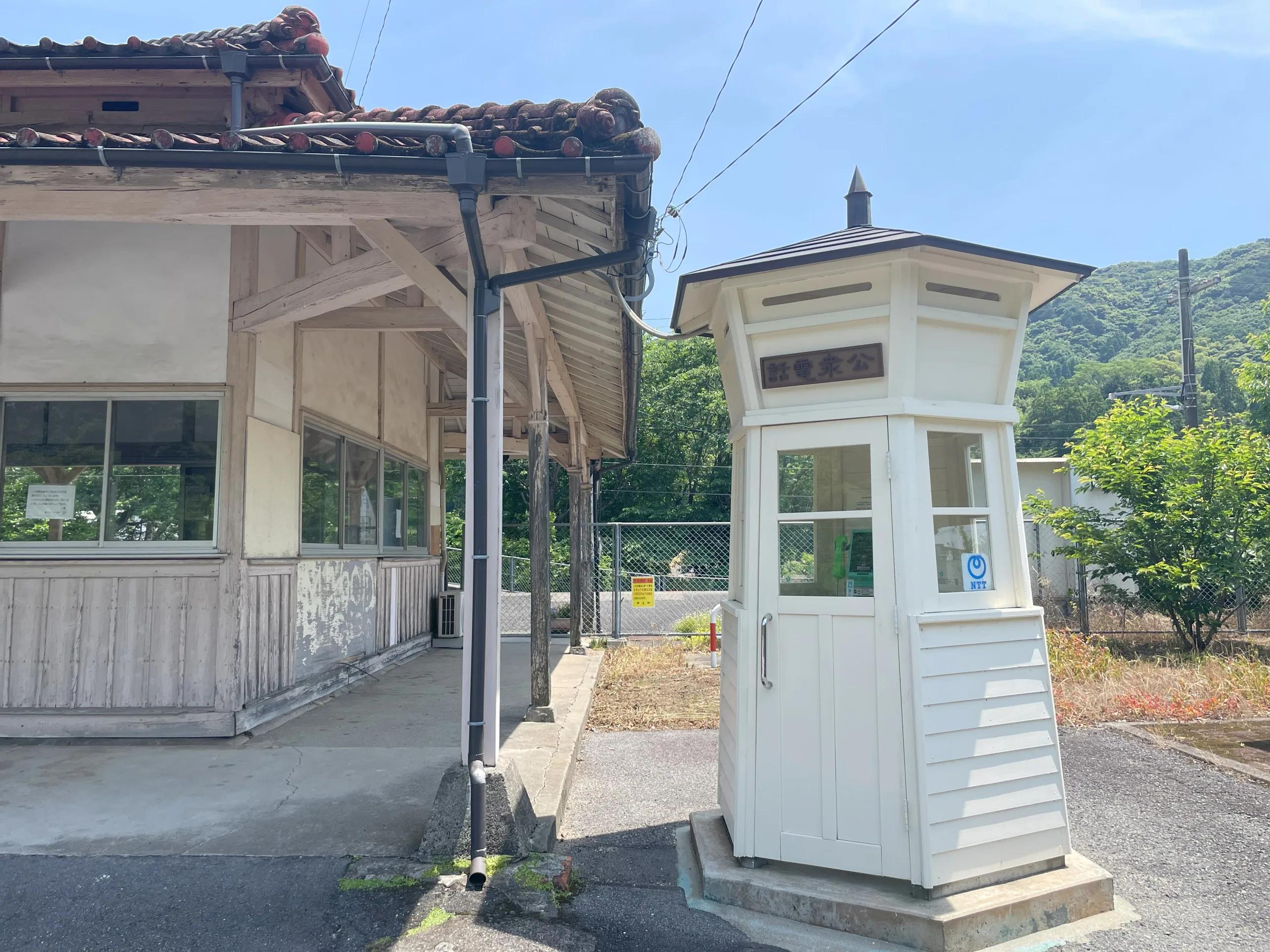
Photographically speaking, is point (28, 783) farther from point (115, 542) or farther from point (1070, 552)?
point (1070, 552)

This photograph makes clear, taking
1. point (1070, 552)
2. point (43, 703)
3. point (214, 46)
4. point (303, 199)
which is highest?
point (214, 46)

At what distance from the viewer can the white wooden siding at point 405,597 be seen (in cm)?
848

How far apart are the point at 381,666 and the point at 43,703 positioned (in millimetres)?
3330

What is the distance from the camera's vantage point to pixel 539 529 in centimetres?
591

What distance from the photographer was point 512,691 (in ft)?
22.6

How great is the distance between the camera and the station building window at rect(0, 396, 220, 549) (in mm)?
5285

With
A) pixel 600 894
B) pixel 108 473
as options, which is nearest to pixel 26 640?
pixel 108 473

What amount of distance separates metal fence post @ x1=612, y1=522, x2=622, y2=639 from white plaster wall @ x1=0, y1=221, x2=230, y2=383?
Answer: 21.4 ft

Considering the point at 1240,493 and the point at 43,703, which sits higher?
the point at 1240,493

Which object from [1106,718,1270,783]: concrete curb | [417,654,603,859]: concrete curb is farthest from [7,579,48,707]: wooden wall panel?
[1106,718,1270,783]: concrete curb

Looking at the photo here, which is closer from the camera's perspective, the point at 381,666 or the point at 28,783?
the point at 28,783

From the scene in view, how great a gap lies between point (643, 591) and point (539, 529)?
5163mm

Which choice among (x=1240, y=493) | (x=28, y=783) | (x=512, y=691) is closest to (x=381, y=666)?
(x=512, y=691)

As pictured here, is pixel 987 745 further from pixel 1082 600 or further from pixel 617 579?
pixel 1082 600
